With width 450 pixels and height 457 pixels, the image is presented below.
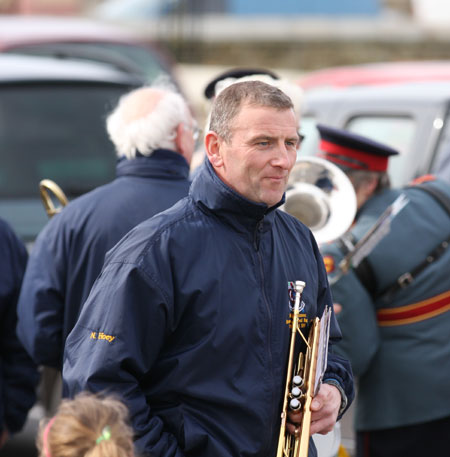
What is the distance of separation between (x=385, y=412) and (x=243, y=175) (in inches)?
66.1

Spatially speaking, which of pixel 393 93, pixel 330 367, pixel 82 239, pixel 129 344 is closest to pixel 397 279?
pixel 330 367

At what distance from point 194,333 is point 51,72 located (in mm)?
3410

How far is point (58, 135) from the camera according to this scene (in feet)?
19.0

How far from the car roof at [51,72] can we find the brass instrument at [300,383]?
3.26 m

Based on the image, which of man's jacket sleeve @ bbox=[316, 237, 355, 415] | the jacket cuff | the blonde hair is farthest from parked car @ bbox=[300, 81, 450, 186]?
the blonde hair

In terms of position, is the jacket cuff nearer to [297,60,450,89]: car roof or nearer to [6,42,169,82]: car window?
[297,60,450,89]: car roof

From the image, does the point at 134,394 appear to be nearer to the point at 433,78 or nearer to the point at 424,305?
the point at 424,305

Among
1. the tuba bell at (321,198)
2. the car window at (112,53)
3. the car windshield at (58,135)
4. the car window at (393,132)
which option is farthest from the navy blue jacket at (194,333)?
the car window at (112,53)

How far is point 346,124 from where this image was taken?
6.05 metres

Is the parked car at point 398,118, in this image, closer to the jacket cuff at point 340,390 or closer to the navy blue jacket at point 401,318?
the navy blue jacket at point 401,318

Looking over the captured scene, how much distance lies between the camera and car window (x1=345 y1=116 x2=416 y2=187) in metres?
5.64

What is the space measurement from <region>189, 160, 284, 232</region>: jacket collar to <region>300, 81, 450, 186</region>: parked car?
8.14 ft

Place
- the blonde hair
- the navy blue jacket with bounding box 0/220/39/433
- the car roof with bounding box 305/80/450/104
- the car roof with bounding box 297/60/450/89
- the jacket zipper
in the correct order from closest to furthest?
the blonde hair < the jacket zipper < the navy blue jacket with bounding box 0/220/39/433 < the car roof with bounding box 305/80/450/104 < the car roof with bounding box 297/60/450/89

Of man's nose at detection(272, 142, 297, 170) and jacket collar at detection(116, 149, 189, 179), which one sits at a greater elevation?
man's nose at detection(272, 142, 297, 170)
